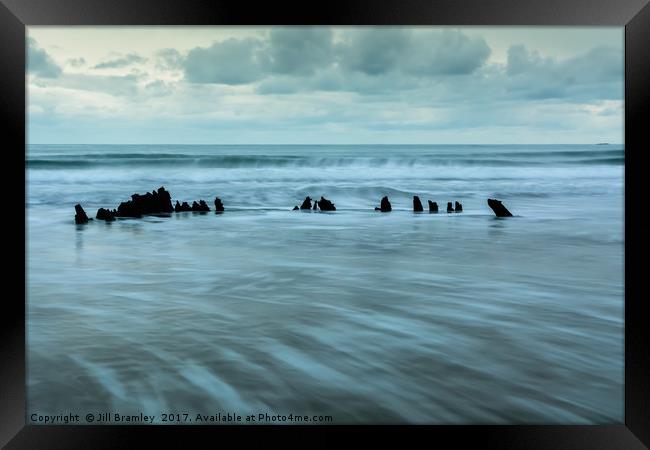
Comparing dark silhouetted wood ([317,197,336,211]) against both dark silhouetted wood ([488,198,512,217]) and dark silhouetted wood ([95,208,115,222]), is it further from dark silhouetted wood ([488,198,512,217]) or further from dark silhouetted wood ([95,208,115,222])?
dark silhouetted wood ([95,208,115,222])

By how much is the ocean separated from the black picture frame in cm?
27

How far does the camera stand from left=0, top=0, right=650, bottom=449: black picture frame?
5.11 feet

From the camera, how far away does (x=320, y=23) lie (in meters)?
1.71

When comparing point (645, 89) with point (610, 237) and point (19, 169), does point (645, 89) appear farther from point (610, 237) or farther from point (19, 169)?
point (610, 237)

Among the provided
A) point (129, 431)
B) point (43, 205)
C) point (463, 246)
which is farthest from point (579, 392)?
point (43, 205)

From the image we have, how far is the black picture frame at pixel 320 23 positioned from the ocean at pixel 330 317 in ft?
0.89

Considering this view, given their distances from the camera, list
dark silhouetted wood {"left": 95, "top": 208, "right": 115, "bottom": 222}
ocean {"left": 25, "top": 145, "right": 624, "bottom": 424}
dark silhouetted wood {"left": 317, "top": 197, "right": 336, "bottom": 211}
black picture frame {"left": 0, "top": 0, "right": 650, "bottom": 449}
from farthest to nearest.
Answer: dark silhouetted wood {"left": 317, "top": 197, "right": 336, "bottom": 211} → dark silhouetted wood {"left": 95, "top": 208, "right": 115, "bottom": 222} → ocean {"left": 25, "top": 145, "right": 624, "bottom": 424} → black picture frame {"left": 0, "top": 0, "right": 650, "bottom": 449}

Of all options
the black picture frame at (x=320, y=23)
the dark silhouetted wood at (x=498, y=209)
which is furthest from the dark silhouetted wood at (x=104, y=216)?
the black picture frame at (x=320, y=23)

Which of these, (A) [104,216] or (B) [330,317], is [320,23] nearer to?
(B) [330,317]

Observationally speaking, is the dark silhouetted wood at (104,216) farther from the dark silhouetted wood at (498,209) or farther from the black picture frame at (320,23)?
the black picture frame at (320,23)

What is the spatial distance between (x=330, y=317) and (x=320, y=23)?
5.52 ft

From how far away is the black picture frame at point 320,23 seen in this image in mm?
1557

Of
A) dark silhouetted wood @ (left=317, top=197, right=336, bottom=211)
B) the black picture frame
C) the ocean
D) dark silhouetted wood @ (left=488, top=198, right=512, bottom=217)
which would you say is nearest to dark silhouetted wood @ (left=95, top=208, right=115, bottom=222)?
the ocean

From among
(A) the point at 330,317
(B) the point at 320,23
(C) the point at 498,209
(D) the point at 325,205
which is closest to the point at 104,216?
(D) the point at 325,205
